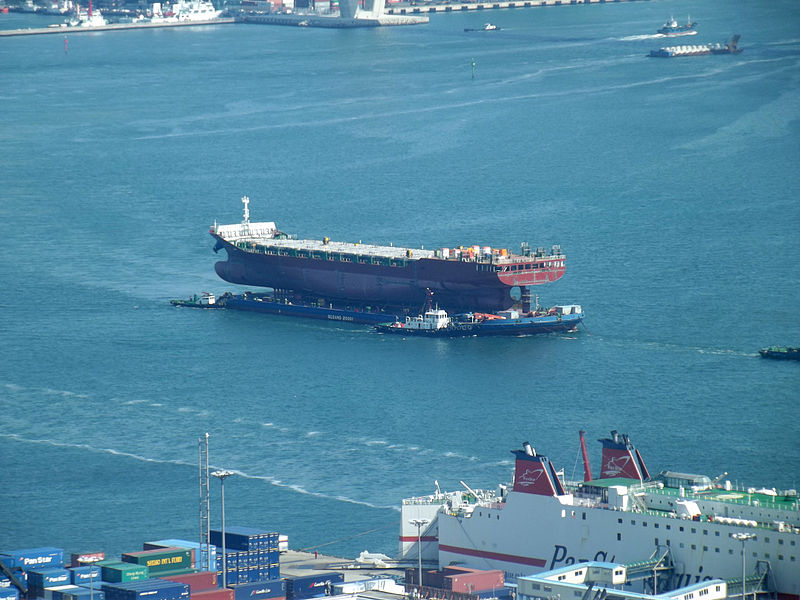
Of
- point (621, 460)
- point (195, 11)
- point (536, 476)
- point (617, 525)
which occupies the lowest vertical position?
point (617, 525)

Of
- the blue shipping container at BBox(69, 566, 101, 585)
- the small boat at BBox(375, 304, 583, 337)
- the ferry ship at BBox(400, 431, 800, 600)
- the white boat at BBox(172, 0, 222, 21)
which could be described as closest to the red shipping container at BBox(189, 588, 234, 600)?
the blue shipping container at BBox(69, 566, 101, 585)

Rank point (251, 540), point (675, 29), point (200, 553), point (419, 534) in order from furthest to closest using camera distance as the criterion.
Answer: point (675, 29)
point (251, 540)
point (200, 553)
point (419, 534)

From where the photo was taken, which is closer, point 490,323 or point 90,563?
point 90,563

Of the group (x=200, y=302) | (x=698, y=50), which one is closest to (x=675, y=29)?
(x=698, y=50)

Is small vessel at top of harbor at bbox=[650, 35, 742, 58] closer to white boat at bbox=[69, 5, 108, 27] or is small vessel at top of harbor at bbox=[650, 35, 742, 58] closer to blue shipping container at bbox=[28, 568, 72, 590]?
white boat at bbox=[69, 5, 108, 27]

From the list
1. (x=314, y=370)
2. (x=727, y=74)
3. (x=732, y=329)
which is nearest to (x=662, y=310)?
(x=732, y=329)

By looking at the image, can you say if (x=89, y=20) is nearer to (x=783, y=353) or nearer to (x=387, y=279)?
(x=387, y=279)

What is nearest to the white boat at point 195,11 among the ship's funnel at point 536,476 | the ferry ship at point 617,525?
the ferry ship at point 617,525

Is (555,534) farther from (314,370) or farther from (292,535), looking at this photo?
(314,370)
